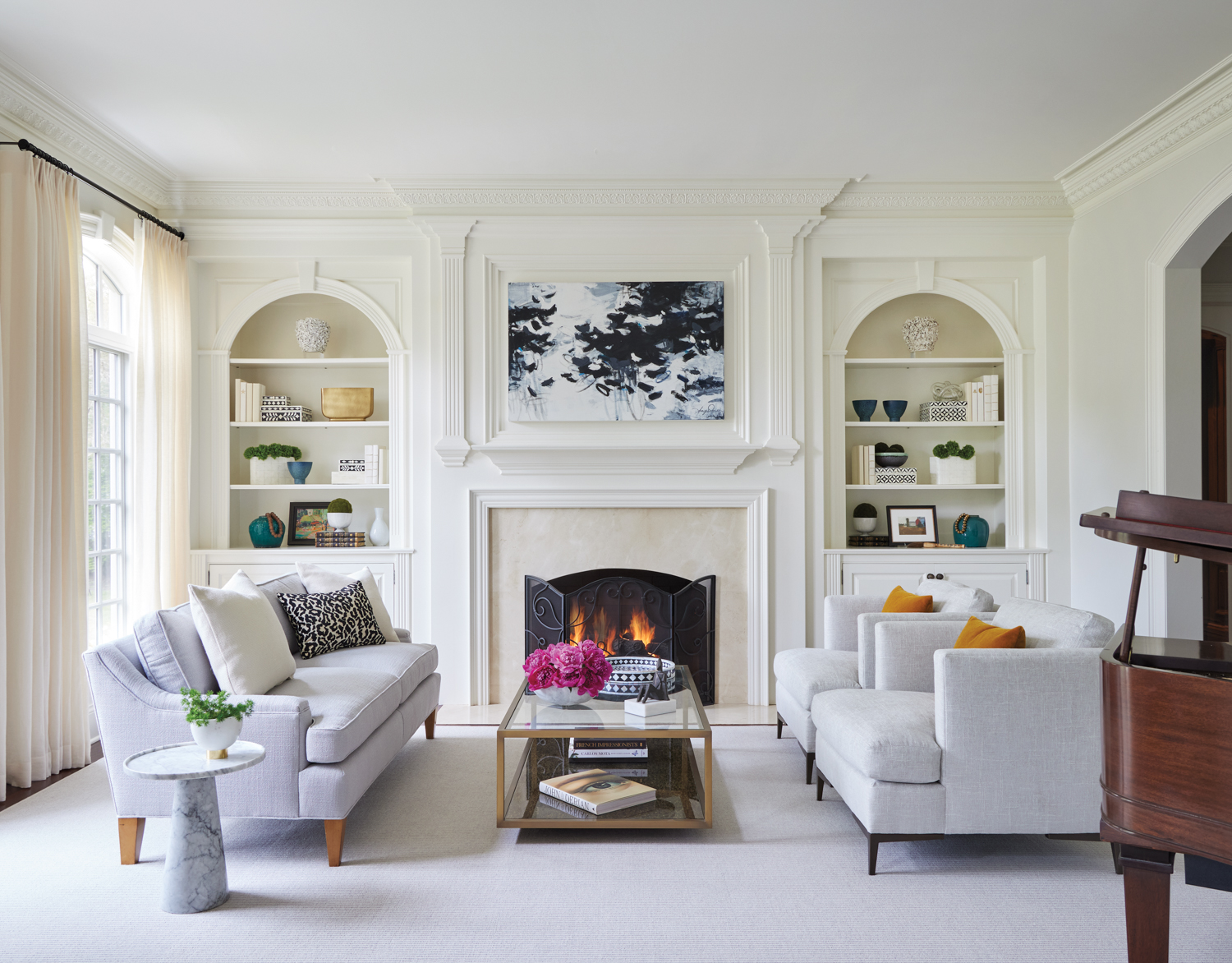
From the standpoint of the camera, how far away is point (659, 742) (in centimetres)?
387

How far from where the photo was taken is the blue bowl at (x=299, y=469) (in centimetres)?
519

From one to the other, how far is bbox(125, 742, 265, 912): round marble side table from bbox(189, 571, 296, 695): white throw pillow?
472mm

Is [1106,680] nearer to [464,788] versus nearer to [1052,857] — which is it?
[1052,857]

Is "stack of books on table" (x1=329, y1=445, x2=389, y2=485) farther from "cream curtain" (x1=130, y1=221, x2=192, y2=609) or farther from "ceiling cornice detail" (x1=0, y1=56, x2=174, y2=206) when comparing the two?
"ceiling cornice detail" (x1=0, y1=56, x2=174, y2=206)

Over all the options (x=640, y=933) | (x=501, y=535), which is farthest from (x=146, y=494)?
(x=640, y=933)

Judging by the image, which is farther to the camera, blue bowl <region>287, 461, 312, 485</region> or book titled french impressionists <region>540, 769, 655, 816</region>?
blue bowl <region>287, 461, 312, 485</region>

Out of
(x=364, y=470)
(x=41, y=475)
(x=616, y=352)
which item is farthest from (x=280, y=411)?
(x=616, y=352)

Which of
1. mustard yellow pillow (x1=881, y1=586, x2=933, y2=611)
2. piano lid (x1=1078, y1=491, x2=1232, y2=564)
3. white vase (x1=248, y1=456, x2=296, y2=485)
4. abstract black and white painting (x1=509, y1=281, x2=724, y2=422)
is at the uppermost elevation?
abstract black and white painting (x1=509, y1=281, x2=724, y2=422)

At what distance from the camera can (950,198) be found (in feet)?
16.4

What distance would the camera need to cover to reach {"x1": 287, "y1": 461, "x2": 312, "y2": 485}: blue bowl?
17.0ft

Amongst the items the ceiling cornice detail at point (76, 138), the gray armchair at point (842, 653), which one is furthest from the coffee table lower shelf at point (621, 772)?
the ceiling cornice detail at point (76, 138)

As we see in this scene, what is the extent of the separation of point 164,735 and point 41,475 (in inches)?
60.0

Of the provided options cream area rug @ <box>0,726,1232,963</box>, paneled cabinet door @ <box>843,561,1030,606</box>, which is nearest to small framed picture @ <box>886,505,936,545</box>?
paneled cabinet door @ <box>843,561,1030,606</box>

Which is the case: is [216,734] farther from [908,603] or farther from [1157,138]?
[1157,138]
